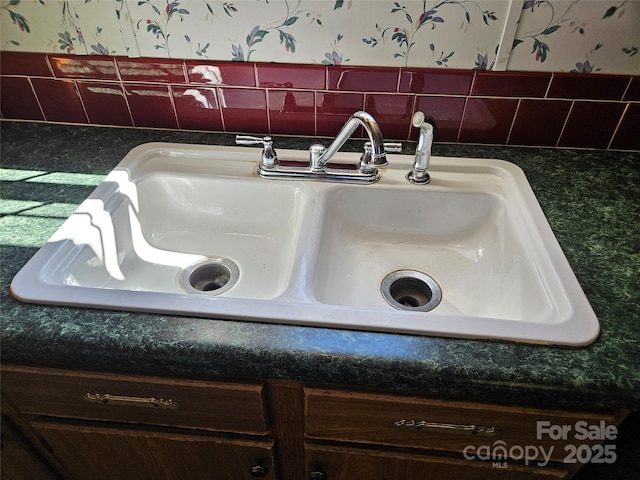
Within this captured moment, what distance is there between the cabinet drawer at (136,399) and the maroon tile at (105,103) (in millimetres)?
657

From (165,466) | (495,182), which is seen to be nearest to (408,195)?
(495,182)

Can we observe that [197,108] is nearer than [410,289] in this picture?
No

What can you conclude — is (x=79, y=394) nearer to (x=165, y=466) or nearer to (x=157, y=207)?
(x=165, y=466)

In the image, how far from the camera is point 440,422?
643 millimetres

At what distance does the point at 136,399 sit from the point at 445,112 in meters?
0.85

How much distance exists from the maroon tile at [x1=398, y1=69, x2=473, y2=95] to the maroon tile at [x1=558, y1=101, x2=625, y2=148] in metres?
0.25

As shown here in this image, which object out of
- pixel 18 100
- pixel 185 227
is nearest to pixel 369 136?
pixel 185 227

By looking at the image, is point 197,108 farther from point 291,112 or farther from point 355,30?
point 355,30

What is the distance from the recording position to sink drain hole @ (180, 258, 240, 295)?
89 centimetres

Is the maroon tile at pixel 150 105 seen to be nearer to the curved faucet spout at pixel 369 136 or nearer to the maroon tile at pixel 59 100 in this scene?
the maroon tile at pixel 59 100

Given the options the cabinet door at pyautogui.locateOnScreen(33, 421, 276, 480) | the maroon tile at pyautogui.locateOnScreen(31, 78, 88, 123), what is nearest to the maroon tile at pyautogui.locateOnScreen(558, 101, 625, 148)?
the cabinet door at pyautogui.locateOnScreen(33, 421, 276, 480)

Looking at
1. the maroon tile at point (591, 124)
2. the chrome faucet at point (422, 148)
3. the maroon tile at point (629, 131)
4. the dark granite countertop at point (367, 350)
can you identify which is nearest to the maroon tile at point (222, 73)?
the chrome faucet at point (422, 148)

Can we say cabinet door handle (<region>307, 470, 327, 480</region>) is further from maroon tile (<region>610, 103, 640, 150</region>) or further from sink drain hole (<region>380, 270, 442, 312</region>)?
maroon tile (<region>610, 103, 640, 150</region>)

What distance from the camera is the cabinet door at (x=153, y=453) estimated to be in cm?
75
